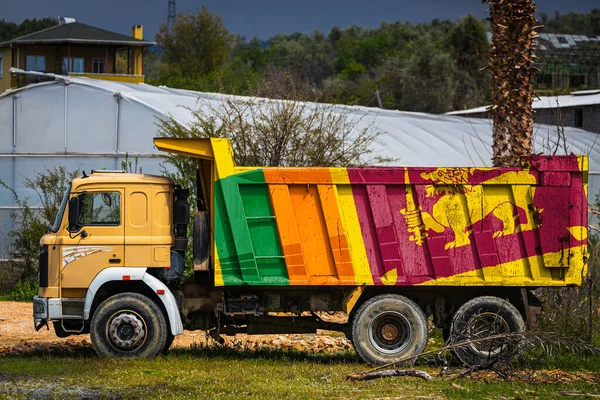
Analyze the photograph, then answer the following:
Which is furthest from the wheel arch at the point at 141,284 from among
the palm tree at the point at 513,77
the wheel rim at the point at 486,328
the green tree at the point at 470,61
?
the green tree at the point at 470,61

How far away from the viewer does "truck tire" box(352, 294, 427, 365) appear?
13.2 m

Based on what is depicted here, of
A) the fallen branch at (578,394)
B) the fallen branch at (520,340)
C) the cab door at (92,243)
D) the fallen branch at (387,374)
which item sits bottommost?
the fallen branch at (578,394)

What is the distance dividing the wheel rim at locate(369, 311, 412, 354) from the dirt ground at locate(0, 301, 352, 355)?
8.29ft

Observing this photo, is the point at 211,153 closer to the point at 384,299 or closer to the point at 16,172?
the point at 384,299

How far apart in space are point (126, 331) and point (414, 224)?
425cm

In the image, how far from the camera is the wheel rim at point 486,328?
13.1m

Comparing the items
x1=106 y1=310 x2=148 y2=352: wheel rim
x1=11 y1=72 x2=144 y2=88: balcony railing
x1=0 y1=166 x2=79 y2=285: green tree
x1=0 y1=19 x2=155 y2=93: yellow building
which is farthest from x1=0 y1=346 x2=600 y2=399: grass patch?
x1=0 y1=19 x2=155 y2=93: yellow building

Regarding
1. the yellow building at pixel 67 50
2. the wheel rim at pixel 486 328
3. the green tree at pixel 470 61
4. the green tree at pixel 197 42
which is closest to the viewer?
the wheel rim at pixel 486 328

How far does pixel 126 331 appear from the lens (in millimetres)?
13289

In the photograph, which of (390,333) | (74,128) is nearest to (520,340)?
(390,333)

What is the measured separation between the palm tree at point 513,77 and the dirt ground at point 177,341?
4382mm

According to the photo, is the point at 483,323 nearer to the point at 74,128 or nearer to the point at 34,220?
the point at 34,220

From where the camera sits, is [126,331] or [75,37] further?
[75,37]

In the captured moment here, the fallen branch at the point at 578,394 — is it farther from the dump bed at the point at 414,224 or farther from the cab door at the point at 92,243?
the cab door at the point at 92,243
